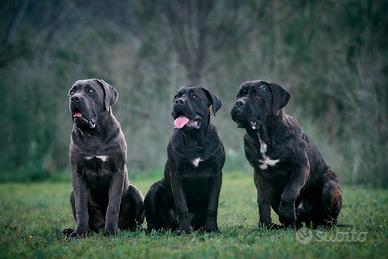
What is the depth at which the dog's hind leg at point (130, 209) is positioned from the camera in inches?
281

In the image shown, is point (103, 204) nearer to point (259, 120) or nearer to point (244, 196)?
point (259, 120)

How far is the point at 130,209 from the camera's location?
7184mm

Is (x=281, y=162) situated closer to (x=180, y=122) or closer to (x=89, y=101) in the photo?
(x=180, y=122)

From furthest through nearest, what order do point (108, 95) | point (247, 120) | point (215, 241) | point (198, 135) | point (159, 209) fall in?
point (159, 209)
point (108, 95)
point (198, 135)
point (247, 120)
point (215, 241)

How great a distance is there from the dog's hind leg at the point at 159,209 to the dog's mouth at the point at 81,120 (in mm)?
1240

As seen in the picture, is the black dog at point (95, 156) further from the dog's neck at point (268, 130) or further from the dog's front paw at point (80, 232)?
the dog's neck at point (268, 130)

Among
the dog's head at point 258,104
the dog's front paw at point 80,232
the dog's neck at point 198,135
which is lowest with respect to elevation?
the dog's front paw at point 80,232

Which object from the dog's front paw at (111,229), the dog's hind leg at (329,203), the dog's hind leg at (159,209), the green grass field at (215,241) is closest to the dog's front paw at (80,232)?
the green grass field at (215,241)

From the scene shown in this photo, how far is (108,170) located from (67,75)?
58.6 ft

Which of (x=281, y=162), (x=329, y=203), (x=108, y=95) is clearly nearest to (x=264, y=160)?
(x=281, y=162)

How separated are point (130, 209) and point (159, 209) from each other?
0.39 meters

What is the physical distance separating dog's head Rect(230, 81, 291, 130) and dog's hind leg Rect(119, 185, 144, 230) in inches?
68.0

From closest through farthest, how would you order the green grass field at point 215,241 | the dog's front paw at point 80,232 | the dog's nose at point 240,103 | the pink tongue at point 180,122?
the green grass field at point 215,241
the dog's front paw at point 80,232
the dog's nose at point 240,103
the pink tongue at point 180,122

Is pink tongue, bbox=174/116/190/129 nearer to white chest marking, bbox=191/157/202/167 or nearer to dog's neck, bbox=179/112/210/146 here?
dog's neck, bbox=179/112/210/146
